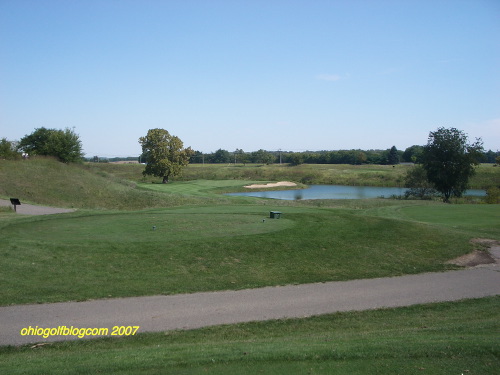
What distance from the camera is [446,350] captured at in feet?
20.4

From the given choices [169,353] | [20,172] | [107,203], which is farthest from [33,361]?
[20,172]

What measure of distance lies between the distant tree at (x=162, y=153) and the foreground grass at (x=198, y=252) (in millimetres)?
57019

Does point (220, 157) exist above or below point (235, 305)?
above

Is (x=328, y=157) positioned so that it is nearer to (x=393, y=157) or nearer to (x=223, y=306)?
(x=393, y=157)

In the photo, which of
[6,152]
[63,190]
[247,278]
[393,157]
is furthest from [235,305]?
[393,157]

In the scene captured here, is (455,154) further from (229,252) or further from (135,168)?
(135,168)

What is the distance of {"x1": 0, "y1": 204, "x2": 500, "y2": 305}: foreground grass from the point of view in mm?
11215

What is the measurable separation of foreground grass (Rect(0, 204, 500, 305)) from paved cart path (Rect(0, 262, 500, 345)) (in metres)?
0.51

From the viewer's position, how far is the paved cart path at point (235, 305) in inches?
343

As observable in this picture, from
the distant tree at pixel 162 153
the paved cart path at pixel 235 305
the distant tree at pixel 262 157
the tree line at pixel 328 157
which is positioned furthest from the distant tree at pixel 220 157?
the paved cart path at pixel 235 305

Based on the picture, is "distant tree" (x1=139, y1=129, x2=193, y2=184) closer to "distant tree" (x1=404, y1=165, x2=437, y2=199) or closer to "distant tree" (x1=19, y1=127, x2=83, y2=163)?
"distant tree" (x1=19, y1=127, x2=83, y2=163)

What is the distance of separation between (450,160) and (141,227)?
47.3 m

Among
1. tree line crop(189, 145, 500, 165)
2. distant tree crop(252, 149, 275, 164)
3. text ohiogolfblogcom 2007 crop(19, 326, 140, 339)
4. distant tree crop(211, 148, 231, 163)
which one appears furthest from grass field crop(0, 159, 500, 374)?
distant tree crop(211, 148, 231, 163)

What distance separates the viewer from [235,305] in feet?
33.2
